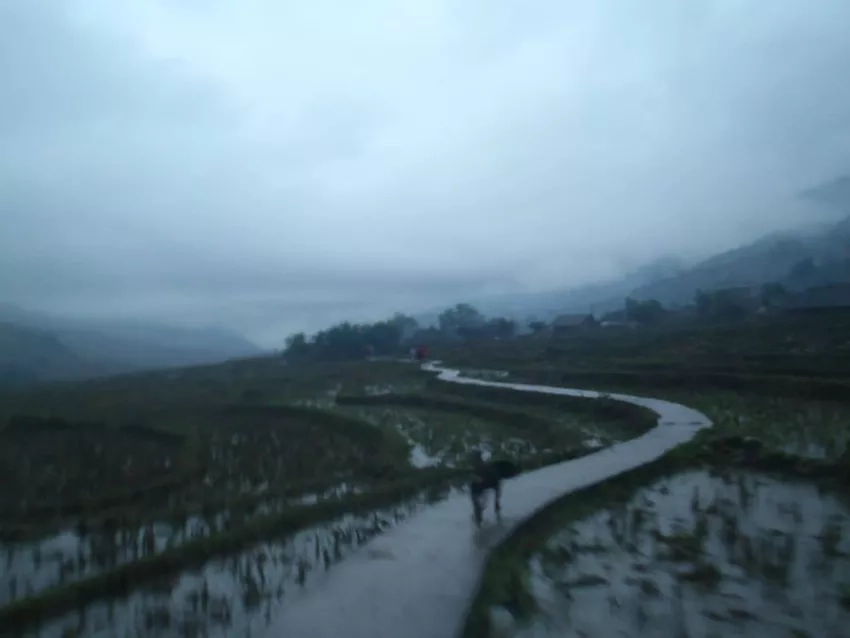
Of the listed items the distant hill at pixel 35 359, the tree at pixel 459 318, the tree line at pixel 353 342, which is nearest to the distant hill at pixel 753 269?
the tree at pixel 459 318

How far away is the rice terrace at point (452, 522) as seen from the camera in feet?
23.0

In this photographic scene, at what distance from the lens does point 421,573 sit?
8.25 meters

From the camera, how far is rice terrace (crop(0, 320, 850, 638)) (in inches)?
276

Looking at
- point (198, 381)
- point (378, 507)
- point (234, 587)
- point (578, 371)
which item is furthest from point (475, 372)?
point (234, 587)

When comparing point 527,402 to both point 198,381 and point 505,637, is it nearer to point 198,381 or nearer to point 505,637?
point 505,637

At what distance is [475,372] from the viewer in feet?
137

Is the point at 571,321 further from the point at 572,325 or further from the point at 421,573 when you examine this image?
the point at 421,573

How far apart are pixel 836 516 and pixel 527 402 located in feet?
61.5

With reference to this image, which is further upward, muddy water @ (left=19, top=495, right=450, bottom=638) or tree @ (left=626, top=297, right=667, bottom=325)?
tree @ (left=626, top=297, right=667, bottom=325)

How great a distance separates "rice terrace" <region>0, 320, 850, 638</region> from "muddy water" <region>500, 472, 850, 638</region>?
37mm

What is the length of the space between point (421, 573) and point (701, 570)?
3.41 metres

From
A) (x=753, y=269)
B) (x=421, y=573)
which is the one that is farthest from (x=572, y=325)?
(x=753, y=269)

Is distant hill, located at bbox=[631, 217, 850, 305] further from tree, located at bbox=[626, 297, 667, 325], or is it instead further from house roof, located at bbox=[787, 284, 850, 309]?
house roof, located at bbox=[787, 284, 850, 309]

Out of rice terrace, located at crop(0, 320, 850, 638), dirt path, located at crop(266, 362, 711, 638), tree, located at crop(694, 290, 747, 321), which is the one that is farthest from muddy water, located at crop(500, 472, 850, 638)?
tree, located at crop(694, 290, 747, 321)
